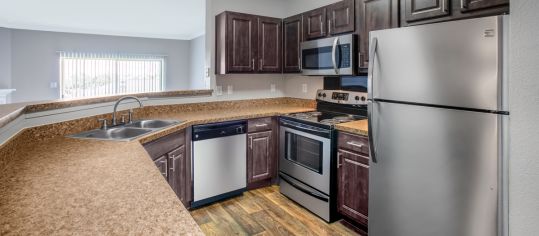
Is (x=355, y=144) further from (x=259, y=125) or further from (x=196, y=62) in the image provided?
(x=196, y=62)

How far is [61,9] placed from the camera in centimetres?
491

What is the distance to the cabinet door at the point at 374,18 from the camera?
227cm

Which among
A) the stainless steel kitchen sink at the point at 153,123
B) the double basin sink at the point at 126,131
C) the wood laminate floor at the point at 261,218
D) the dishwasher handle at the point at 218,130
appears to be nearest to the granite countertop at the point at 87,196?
the double basin sink at the point at 126,131

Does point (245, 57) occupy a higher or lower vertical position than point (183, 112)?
higher

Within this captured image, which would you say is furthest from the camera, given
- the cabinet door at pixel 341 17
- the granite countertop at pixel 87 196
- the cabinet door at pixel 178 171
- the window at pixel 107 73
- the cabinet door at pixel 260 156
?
the window at pixel 107 73

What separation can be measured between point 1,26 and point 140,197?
307 inches

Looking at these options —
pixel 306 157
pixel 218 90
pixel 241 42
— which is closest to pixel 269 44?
pixel 241 42

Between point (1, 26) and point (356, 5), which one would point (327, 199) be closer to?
point (356, 5)

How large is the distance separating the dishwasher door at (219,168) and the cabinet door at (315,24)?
127 cm

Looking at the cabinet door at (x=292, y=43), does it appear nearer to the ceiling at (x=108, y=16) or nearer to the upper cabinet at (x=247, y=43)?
the upper cabinet at (x=247, y=43)

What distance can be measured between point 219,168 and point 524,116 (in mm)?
2296

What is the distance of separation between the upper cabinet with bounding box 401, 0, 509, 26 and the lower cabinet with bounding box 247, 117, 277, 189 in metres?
1.60

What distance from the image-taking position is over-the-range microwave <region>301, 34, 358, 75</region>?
2.60m

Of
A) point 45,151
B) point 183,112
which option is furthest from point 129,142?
point 183,112
